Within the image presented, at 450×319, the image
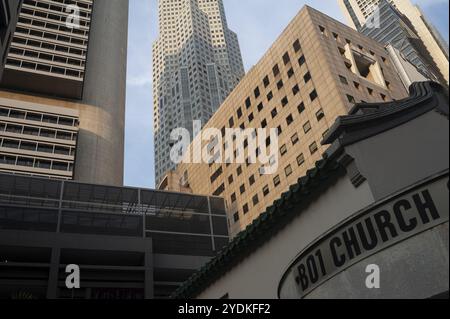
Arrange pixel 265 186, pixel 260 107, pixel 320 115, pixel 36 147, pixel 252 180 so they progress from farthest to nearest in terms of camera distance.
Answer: pixel 36 147 < pixel 260 107 < pixel 252 180 < pixel 265 186 < pixel 320 115

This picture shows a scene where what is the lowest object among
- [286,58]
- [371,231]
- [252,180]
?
[371,231]

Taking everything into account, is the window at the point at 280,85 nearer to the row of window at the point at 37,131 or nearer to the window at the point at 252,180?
the window at the point at 252,180

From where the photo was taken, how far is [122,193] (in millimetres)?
54469

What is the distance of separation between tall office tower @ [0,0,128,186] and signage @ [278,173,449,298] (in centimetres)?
7345

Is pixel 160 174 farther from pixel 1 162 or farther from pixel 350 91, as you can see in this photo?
pixel 350 91

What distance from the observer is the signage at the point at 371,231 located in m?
7.92

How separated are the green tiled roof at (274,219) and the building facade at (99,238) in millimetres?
30120

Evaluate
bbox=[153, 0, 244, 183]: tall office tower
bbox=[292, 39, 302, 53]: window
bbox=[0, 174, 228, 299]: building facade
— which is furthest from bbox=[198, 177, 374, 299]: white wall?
bbox=[153, 0, 244, 183]: tall office tower

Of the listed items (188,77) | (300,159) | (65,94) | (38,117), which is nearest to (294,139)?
(300,159)

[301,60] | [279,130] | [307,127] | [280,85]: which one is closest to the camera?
[307,127]

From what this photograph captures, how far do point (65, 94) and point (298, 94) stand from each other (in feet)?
191

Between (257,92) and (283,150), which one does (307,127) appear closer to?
(283,150)

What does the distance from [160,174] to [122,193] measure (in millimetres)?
102931

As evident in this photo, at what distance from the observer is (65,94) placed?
95562 millimetres
